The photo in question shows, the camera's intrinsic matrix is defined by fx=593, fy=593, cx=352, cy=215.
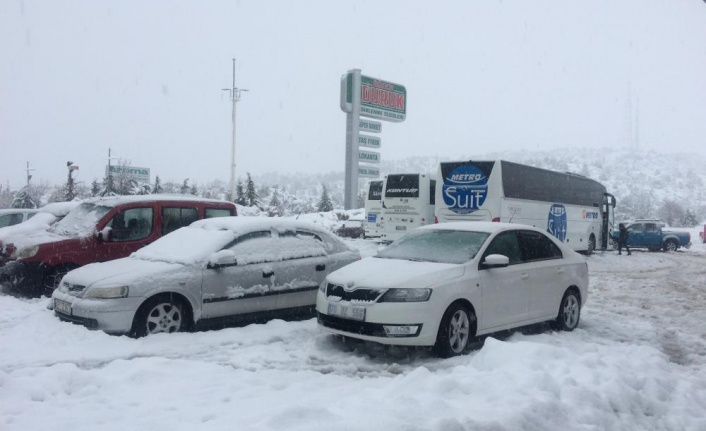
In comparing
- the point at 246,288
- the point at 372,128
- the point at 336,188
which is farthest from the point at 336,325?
the point at 336,188

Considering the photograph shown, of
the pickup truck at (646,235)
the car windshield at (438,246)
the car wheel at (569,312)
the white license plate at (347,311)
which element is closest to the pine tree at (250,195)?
the pickup truck at (646,235)

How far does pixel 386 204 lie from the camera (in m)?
23.8

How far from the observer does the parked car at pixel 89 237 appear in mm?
9992

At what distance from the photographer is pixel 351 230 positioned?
33.1m

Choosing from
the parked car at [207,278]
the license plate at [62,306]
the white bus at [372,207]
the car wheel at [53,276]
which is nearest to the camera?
the parked car at [207,278]

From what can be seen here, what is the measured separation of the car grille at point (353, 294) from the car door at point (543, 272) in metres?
2.48

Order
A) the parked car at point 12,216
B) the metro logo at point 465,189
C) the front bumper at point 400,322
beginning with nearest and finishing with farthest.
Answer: the front bumper at point 400,322
the parked car at point 12,216
the metro logo at point 465,189

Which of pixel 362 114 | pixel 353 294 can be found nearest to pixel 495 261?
pixel 353 294

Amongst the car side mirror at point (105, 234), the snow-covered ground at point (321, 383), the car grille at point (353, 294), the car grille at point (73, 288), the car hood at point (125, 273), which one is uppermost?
the car side mirror at point (105, 234)

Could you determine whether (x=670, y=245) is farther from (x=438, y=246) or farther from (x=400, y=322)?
(x=400, y=322)

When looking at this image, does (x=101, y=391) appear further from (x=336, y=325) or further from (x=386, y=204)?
(x=386, y=204)

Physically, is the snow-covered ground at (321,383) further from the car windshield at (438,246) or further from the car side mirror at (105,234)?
the car side mirror at (105,234)

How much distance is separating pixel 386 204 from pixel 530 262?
1573cm

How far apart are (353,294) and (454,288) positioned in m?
1.16
